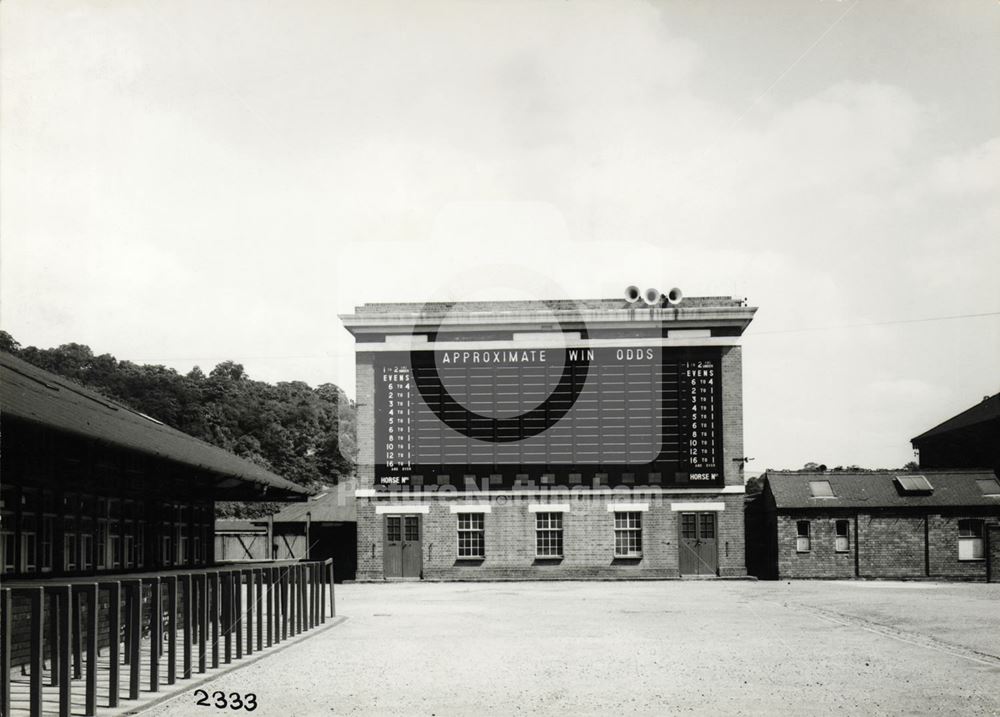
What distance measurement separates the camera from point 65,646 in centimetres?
899

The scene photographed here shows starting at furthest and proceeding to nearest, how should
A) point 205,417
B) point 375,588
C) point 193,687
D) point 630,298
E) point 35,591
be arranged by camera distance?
point 205,417 → point 630,298 → point 375,588 → point 193,687 → point 35,591

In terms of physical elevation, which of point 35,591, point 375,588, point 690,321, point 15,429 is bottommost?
point 375,588

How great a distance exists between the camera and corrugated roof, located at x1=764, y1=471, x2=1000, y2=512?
3662cm

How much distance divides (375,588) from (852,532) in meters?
14.8

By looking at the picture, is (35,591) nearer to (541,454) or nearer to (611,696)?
(611,696)

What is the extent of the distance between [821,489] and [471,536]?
11.2 metres

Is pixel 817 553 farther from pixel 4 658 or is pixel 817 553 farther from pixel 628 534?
pixel 4 658

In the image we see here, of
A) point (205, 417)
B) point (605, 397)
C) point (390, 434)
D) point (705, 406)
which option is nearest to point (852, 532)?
point (705, 406)

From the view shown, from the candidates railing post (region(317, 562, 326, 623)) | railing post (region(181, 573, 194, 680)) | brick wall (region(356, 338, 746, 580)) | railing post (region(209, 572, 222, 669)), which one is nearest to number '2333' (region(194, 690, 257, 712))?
railing post (region(181, 573, 194, 680))

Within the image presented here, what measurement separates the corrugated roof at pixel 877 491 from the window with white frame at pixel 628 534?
14.6 feet

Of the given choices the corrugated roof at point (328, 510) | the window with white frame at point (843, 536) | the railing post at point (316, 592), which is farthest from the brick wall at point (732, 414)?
the railing post at point (316, 592)

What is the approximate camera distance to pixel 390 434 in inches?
1368

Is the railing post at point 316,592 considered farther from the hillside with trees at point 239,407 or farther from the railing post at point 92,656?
the hillside with trees at point 239,407

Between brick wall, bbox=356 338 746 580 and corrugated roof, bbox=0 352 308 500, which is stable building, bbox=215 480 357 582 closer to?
brick wall, bbox=356 338 746 580
